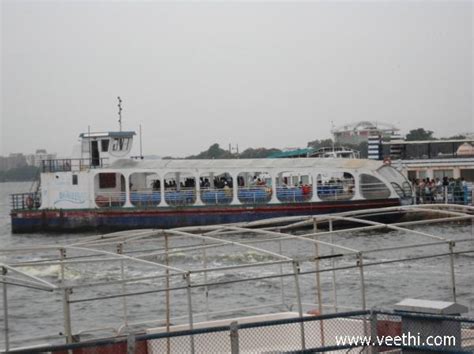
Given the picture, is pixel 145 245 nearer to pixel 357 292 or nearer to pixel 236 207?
pixel 236 207

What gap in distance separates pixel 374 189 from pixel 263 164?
631cm

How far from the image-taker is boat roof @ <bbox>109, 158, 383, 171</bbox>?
44.9m

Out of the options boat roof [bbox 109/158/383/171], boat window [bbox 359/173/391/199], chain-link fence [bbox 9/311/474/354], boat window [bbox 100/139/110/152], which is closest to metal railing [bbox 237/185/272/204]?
boat roof [bbox 109/158/383/171]

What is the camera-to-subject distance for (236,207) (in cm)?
4472

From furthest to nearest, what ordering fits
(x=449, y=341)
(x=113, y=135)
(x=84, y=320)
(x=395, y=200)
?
(x=113, y=135) < (x=395, y=200) < (x=84, y=320) < (x=449, y=341)

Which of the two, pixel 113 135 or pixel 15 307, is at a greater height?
pixel 113 135

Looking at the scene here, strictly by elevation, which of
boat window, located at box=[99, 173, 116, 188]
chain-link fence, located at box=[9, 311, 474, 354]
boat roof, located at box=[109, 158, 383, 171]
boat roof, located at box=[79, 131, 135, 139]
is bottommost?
chain-link fence, located at box=[9, 311, 474, 354]

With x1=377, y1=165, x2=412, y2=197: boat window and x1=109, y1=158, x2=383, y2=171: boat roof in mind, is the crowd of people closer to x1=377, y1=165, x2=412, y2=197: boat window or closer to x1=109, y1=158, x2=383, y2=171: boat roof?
x1=377, y1=165, x2=412, y2=197: boat window

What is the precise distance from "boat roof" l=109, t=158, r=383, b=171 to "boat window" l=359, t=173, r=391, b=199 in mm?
779

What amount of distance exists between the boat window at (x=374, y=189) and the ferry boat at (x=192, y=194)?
55mm

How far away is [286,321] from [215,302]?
49.9ft

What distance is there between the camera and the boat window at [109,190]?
156 ft

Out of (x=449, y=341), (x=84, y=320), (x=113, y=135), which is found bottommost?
(x=84, y=320)

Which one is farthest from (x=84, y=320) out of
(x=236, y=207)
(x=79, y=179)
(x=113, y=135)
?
(x=113, y=135)
